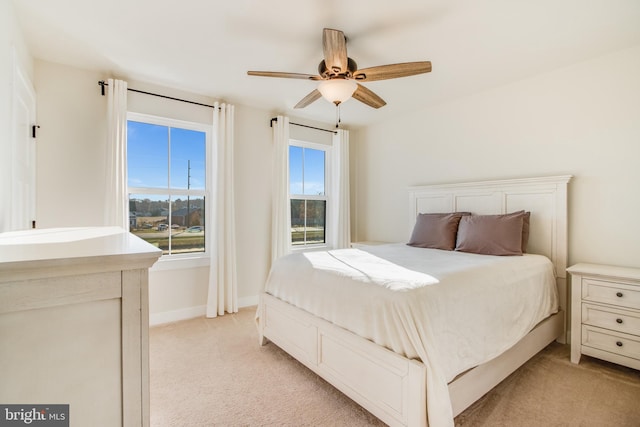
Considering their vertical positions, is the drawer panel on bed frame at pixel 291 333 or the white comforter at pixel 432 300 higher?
the white comforter at pixel 432 300

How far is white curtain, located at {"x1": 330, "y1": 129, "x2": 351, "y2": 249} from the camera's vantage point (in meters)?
4.55

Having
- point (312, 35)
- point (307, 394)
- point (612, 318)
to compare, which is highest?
point (312, 35)

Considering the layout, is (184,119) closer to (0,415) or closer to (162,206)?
(162,206)

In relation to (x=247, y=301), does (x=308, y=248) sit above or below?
above

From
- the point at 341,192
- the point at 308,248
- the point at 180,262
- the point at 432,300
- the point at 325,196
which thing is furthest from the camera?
the point at 325,196

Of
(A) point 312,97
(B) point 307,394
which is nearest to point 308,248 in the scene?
(A) point 312,97

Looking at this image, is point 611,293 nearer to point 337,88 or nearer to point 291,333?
point 291,333

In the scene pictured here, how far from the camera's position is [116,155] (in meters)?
2.87

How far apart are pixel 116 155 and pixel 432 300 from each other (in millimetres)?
3028

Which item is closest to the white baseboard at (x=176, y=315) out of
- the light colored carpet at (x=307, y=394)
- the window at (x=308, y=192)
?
the light colored carpet at (x=307, y=394)

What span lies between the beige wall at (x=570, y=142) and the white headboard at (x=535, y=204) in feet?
0.40

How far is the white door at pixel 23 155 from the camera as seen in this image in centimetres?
194

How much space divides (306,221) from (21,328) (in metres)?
3.82

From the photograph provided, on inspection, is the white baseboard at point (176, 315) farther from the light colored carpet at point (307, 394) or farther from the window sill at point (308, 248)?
the window sill at point (308, 248)
